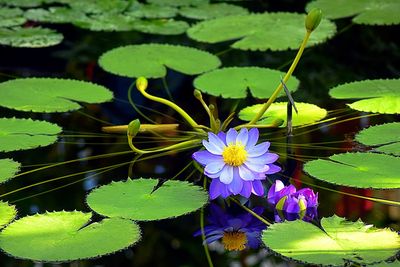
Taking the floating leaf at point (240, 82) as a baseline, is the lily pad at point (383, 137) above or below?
above

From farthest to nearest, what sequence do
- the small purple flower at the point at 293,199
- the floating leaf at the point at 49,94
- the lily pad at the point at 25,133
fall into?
the floating leaf at the point at 49,94 < the lily pad at the point at 25,133 < the small purple flower at the point at 293,199

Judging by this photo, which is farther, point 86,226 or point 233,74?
point 233,74

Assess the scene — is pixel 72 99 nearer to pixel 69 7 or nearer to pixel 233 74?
pixel 233 74

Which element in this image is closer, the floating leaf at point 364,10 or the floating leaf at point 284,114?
the floating leaf at point 284,114

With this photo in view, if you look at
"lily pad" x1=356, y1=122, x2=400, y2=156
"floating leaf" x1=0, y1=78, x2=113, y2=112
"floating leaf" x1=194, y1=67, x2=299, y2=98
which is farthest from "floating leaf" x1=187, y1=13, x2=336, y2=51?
"lily pad" x1=356, y1=122, x2=400, y2=156

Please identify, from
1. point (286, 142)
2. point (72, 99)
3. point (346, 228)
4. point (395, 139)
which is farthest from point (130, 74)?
point (346, 228)

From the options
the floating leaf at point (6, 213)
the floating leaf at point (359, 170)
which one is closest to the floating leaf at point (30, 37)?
the floating leaf at point (6, 213)

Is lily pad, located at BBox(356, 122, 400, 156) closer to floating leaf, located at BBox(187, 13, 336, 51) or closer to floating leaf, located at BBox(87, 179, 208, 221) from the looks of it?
floating leaf, located at BBox(87, 179, 208, 221)

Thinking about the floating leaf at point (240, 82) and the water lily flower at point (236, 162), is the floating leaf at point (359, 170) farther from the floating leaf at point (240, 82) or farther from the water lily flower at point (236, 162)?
the floating leaf at point (240, 82)
